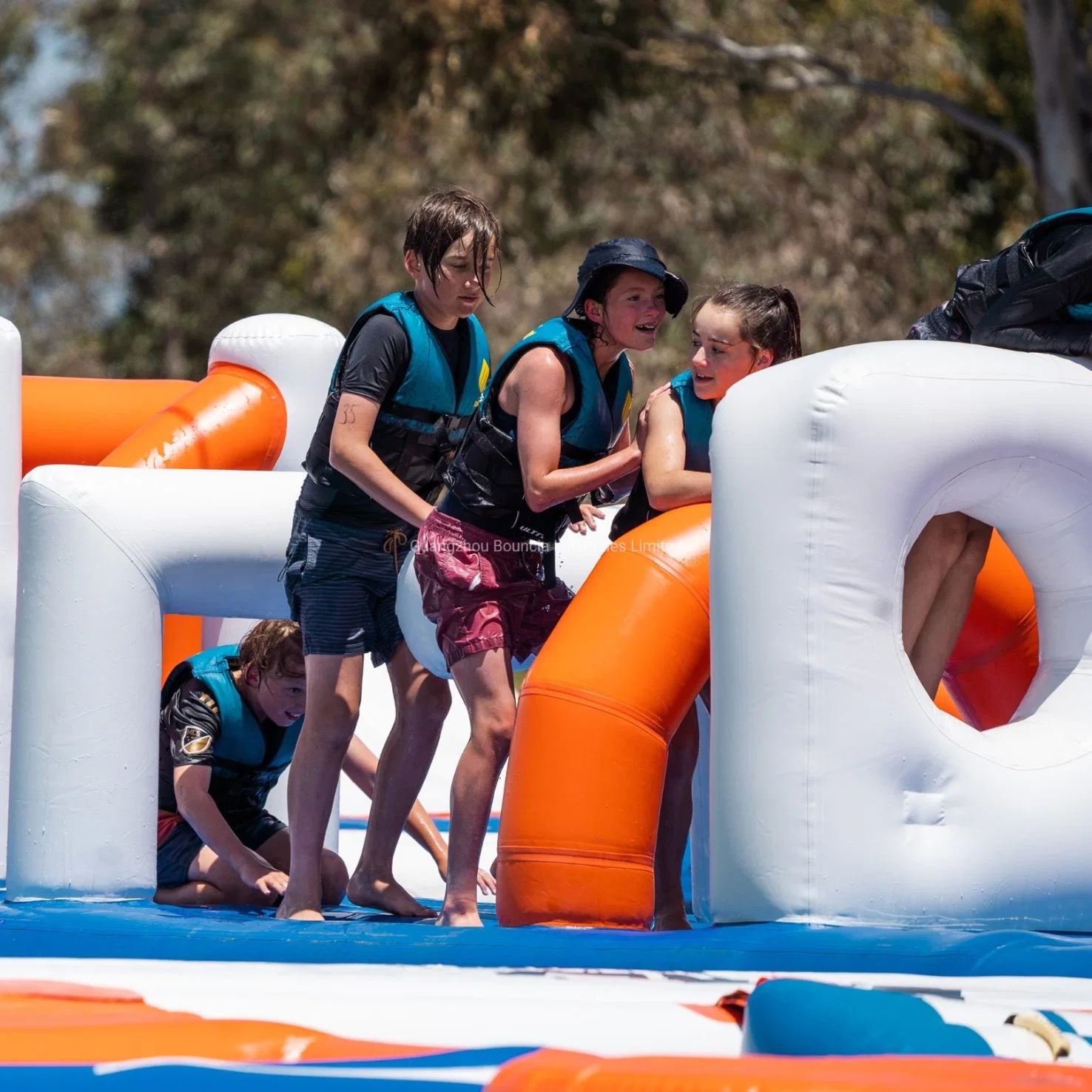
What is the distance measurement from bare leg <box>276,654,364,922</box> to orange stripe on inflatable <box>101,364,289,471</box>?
132 cm

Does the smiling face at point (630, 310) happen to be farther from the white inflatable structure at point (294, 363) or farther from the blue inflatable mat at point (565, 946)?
the white inflatable structure at point (294, 363)

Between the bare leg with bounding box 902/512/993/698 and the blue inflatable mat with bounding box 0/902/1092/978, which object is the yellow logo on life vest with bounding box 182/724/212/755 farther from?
the bare leg with bounding box 902/512/993/698

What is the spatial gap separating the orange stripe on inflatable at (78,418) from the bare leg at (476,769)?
90.8 inches

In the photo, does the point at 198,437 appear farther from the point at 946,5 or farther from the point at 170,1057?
the point at 946,5

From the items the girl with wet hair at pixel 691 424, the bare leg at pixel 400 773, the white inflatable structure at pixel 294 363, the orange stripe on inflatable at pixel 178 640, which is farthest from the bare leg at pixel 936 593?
the orange stripe on inflatable at pixel 178 640

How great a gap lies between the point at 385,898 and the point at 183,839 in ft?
2.00

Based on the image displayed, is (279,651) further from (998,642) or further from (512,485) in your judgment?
(998,642)

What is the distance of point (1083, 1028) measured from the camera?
204 cm

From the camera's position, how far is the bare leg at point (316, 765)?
3412 millimetres

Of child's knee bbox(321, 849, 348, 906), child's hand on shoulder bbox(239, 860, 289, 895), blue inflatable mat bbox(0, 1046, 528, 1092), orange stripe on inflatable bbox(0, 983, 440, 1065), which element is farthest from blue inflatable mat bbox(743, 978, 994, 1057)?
child's knee bbox(321, 849, 348, 906)

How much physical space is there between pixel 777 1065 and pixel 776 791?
1001 mm

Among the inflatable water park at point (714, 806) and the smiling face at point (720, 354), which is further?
the smiling face at point (720, 354)

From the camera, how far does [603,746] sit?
119 inches

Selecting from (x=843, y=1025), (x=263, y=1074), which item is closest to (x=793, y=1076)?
(x=843, y=1025)
